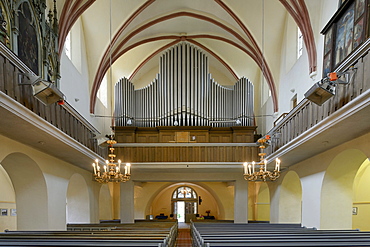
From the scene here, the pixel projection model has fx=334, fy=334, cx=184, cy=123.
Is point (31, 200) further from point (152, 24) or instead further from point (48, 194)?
point (152, 24)

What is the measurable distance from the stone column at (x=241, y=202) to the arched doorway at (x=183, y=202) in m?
11.3

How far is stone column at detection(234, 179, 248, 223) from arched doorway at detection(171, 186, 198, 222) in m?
11.3

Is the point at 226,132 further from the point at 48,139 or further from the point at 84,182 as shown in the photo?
the point at 48,139

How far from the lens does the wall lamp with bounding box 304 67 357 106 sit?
658 cm

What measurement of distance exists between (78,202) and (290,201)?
1035cm

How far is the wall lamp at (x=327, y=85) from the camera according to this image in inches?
259

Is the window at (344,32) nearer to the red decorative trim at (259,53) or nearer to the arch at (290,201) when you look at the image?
the red decorative trim at (259,53)

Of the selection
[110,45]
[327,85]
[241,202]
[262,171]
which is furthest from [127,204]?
[327,85]

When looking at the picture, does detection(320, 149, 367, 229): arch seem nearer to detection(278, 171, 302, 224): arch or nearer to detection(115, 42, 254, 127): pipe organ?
detection(278, 171, 302, 224): arch

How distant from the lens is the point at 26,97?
700 cm

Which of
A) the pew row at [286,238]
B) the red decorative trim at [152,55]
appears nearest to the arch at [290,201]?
the pew row at [286,238]

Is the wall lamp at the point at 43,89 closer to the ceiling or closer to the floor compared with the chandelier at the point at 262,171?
closer to the ceiling

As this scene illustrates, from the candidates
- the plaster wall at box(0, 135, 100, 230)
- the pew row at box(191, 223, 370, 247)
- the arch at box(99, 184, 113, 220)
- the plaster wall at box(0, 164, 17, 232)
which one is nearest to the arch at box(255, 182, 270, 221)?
the arch at box(99, 184, 113, 220)

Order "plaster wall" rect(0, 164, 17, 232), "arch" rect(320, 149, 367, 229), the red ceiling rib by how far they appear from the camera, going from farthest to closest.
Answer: "plaster wall" rect(0, 164, 17, 232) → the red ceiling rib → "arch" rect(320, 149, 367, 229)
